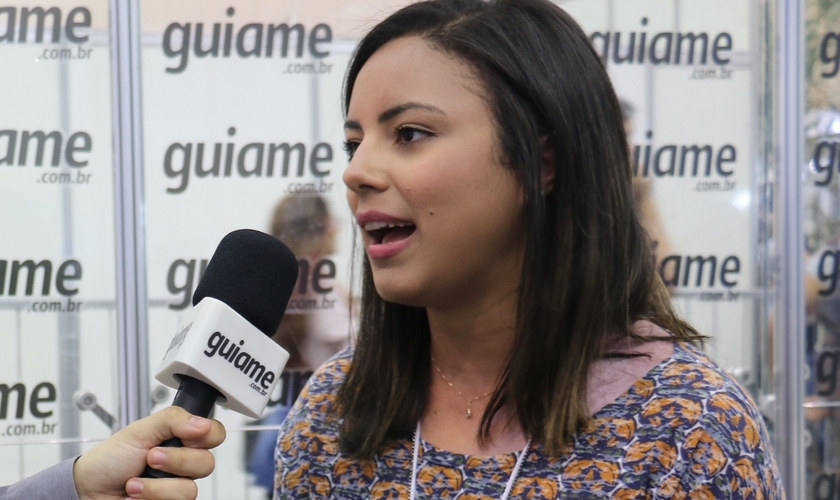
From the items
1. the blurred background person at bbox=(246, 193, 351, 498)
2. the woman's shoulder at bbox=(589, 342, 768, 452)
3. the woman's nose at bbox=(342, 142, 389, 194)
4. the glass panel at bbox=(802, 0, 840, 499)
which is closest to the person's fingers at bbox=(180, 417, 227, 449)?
the woman's nose at bbox=(342, 142, 389, 194)

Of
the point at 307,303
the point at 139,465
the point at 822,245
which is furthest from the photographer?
the point at 822,245

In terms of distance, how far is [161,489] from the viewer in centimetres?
93

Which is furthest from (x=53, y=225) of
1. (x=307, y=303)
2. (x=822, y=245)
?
(x=822, y=245)

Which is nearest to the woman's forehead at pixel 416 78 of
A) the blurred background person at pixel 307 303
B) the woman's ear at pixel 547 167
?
the woman's ear at pixel 547 167

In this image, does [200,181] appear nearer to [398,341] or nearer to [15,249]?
[15,249]

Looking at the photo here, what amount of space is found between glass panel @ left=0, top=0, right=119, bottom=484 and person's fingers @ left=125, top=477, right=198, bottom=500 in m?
1.71

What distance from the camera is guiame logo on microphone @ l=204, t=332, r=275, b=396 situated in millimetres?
999

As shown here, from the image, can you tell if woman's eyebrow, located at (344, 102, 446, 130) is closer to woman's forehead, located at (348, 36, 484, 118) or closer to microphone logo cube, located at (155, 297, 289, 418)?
woman's forehead, located at (348, 36, 484, 118)

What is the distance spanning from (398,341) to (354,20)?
151 centimetres

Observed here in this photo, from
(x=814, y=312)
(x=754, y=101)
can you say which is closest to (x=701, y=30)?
(x=754, y=101)

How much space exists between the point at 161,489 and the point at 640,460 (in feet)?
2.01

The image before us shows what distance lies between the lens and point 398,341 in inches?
55.6

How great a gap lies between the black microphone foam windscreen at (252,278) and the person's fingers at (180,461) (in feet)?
0.61

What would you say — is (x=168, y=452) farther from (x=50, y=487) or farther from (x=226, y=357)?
(x=50, y=487)
